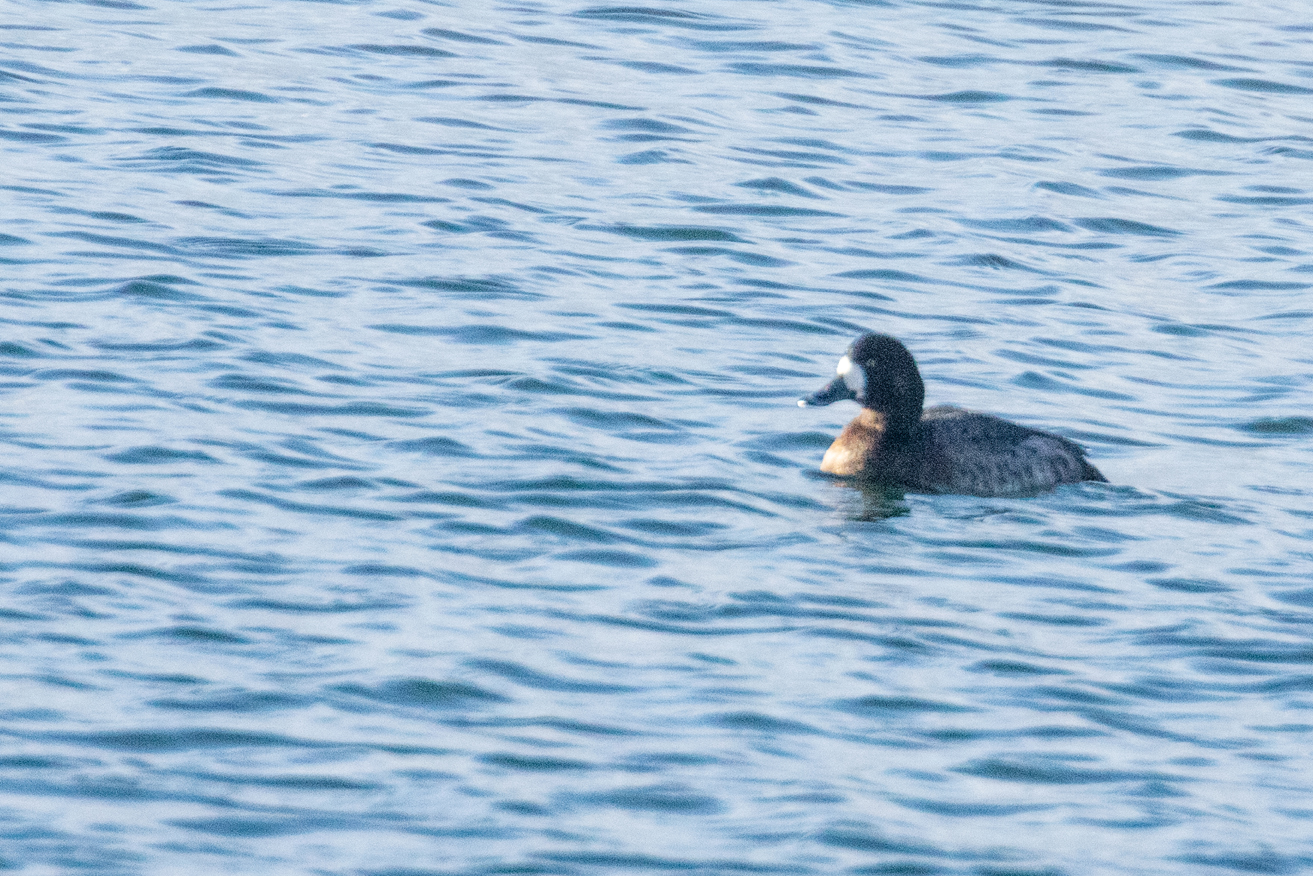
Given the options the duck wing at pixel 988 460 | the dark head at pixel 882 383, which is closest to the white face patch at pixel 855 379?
the dark head at pixel 882 383

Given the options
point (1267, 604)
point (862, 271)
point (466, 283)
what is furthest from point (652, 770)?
point (862, 271)

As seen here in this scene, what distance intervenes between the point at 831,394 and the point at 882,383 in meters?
0.27

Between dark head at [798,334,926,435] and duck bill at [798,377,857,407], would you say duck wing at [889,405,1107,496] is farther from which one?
duck bill at [798,377,857,407]

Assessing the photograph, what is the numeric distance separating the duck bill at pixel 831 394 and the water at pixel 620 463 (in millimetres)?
304

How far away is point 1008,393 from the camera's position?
12914mm

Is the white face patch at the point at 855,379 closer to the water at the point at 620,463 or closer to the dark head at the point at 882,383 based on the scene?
the dark head at the point at 882,383

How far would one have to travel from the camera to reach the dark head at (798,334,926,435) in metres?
11.4

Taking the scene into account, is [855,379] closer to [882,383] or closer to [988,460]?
[882,383]

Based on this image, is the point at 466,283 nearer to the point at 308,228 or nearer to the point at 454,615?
the point at 308,228

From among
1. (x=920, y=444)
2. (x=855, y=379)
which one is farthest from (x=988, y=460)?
(x=855, y=379)

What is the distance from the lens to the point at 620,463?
11.0 metres

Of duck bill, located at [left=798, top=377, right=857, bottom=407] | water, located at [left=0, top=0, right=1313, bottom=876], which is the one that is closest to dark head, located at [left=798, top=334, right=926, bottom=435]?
duck bill, located at [left=798, top=377, right=857, bottom=407]

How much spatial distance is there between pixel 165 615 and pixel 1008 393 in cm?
581

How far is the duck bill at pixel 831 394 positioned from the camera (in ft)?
37.6
